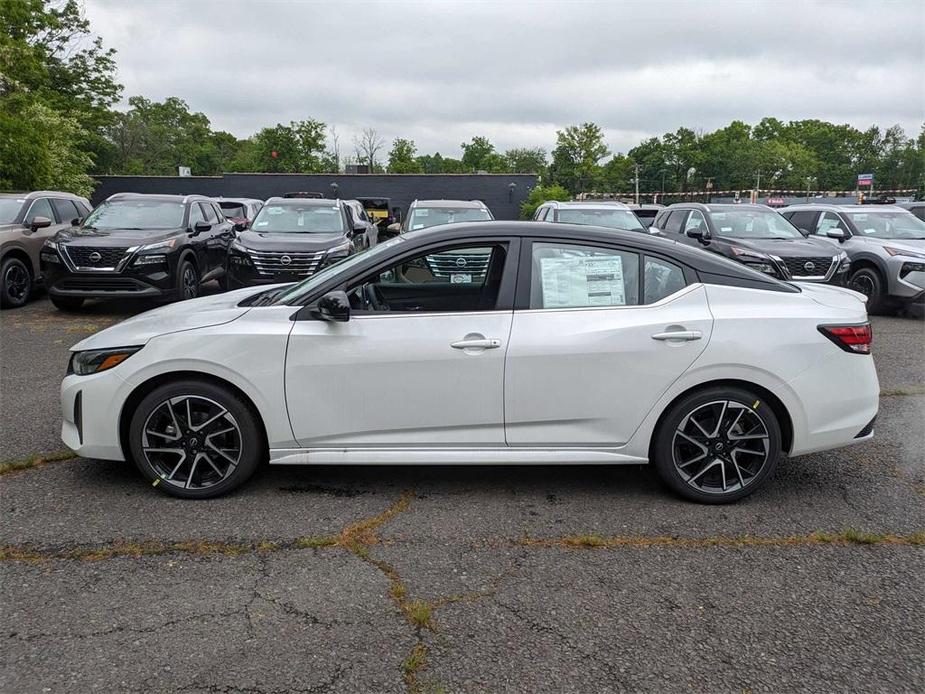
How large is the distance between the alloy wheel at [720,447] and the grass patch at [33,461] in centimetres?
389

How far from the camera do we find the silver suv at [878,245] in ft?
35.0

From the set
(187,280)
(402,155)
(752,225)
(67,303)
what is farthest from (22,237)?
(402,155)

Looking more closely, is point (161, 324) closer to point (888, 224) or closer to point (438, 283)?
point (438, 283)

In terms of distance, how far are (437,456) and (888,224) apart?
38.3 ft

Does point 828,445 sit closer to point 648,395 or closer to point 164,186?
point 648,395

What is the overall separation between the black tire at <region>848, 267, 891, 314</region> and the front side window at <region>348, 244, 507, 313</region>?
346 inches

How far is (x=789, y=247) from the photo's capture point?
1097 centimetres

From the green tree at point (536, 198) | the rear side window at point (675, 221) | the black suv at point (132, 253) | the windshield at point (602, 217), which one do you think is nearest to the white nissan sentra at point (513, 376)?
the black suv at point (132, 253)

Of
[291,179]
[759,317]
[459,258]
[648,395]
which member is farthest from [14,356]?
[291,179]

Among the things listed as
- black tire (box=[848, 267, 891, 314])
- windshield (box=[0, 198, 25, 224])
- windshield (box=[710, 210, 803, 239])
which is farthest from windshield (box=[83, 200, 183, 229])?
black tire (box=[848, 267, 891, 314])

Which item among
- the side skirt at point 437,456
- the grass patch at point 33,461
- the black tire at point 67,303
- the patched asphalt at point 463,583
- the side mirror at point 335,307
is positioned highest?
the side mirror at point 335,307

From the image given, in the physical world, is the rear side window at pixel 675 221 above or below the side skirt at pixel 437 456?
above

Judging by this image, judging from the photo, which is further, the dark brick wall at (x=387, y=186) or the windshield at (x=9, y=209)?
the dark brick wall at (x=387, y=186)

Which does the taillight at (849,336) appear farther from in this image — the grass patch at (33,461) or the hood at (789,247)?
the hood at (789,247)
